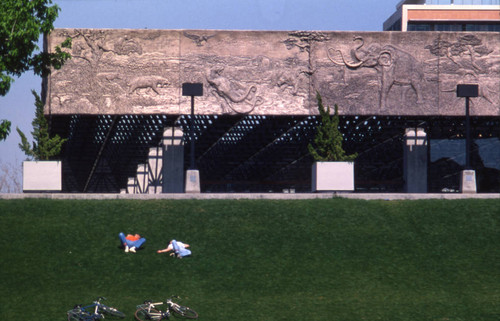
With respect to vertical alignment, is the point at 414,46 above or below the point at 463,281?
above

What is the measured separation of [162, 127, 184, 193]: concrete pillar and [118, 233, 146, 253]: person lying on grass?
1712 cm

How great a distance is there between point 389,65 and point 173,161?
13883 mm

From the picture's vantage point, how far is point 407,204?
28594mm

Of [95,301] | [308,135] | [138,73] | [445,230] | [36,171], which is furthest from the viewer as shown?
[308,135]

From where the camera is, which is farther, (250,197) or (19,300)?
(250,197)

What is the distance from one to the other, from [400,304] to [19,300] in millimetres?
10426

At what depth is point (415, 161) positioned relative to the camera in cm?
4066

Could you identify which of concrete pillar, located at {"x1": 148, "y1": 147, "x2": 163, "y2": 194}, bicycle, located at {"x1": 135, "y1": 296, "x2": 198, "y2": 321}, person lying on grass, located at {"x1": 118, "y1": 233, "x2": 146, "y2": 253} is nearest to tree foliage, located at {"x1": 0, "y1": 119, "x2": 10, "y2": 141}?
person lying on grass, located at {"x1": 118, "y1": 233, "x2": 146, "y2": 253}

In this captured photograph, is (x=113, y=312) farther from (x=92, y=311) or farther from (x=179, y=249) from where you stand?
(x=179, y=249)

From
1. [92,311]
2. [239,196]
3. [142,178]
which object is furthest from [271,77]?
[92,311]

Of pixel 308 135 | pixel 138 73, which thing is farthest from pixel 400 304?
pixel 308 135

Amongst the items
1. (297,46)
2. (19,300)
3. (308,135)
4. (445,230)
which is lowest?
(19,300)

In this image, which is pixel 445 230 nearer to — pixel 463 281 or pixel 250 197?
pixel 463 281

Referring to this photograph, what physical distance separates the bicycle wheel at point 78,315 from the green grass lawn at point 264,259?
921 millimetres
